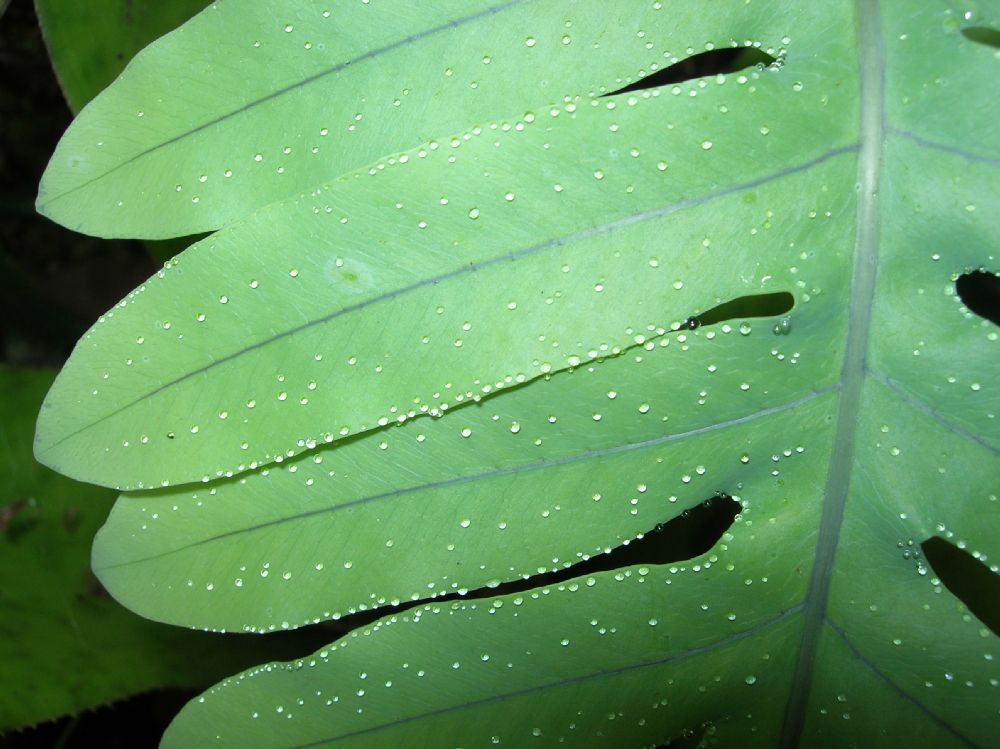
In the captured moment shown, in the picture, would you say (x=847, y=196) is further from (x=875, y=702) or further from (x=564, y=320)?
(x=875, y=702)

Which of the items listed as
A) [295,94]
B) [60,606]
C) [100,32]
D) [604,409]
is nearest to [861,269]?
[604,409]

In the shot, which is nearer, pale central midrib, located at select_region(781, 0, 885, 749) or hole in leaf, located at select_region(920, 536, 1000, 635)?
pale central midrib, located at select_region(781, 0, 885, 749)

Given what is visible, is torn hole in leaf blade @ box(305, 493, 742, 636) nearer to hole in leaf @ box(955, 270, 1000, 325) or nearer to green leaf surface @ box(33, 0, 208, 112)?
hole in leaf @ box(955, 270, 1000, 325)

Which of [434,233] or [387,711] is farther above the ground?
[434,233]

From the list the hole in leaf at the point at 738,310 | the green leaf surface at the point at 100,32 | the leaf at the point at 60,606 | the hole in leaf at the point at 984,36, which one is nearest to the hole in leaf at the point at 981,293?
the hole in leaf at the point at 738,310

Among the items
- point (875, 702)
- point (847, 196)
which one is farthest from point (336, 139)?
point (875, 702)

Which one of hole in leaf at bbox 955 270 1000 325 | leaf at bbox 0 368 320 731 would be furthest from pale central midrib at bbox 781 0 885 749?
leaf at bbox 0 368 320 731
